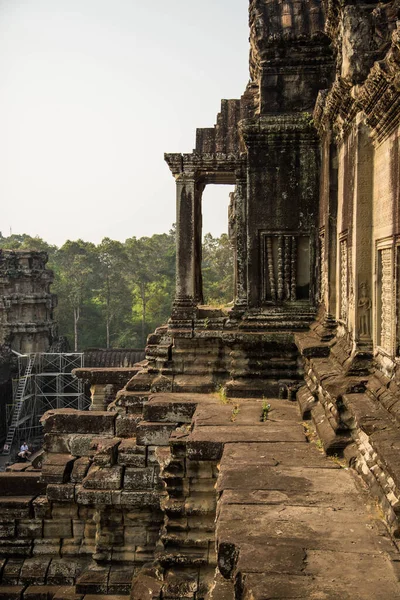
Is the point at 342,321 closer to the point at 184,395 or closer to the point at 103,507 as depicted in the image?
the point at 184,395

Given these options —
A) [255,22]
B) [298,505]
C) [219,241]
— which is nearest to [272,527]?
[298,505]

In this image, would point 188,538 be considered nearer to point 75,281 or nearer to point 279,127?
point 279,127

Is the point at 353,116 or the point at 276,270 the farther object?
the point at 276,270

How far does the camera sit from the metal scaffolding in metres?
23.5

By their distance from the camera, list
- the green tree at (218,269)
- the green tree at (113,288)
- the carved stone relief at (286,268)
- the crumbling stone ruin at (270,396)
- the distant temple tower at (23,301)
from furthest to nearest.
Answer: the green tree at (113,288) < the green tree at (218,269) < the distant temple tower at (23,301) < the carved stone relief at (286,268) < the crumbling stone ruin at (270,396)

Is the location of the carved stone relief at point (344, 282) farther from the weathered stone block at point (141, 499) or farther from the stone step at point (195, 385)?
the weathered stone block at point (141, 499)

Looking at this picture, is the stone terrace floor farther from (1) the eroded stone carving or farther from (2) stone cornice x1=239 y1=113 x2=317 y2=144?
(2) stone cornice x1=239 y1=113 x2=317 y2=144

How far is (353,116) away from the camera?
6.27 m

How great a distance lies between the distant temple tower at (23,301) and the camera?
26906 millimetres

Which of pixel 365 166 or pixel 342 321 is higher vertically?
pixel 365 166

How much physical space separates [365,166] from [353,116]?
0.64 metres

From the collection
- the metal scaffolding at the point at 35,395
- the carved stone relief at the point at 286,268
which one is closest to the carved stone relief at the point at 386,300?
the carved stone relief at the point at 286,268

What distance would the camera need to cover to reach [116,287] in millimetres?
44781

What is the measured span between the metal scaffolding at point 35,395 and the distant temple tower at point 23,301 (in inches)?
47.0
